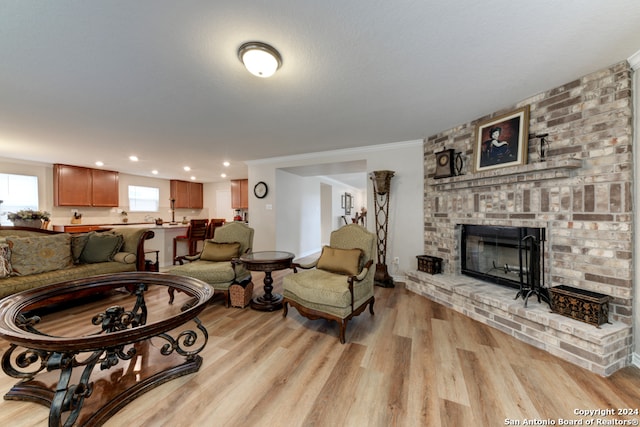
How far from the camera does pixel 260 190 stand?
532cm

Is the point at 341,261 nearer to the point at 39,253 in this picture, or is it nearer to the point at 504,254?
the point at 504,254

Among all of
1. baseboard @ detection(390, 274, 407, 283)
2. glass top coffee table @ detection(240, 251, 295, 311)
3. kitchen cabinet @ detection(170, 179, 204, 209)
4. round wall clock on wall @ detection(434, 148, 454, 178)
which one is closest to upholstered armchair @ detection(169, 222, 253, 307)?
glass top coffee table @ detection(240, 251, 295, 311)

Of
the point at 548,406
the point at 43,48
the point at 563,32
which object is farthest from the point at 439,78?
the point at 43,48

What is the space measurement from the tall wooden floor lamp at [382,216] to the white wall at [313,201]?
0.39 feet

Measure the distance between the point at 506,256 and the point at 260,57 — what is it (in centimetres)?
328

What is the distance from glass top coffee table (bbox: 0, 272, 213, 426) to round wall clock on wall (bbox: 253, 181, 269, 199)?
3.15 m

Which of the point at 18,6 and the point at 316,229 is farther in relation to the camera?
the point at 316,229

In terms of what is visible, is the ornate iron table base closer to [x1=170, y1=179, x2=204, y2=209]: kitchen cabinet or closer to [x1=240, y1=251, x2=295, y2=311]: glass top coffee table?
[x1=240, y1=251, x2=295, y2=311]: glass top coffee table

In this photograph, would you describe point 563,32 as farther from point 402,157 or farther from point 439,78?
point 402,157

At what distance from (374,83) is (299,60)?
72 centimetres

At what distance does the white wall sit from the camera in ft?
13.0

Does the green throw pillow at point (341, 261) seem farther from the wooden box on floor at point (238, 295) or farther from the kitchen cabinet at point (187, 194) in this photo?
the kitchen cabinet at point (187, 194)

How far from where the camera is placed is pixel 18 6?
1322mm

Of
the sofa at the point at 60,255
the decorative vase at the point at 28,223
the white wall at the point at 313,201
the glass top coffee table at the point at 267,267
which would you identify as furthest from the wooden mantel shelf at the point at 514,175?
the decorative vase at the point at 28,223
